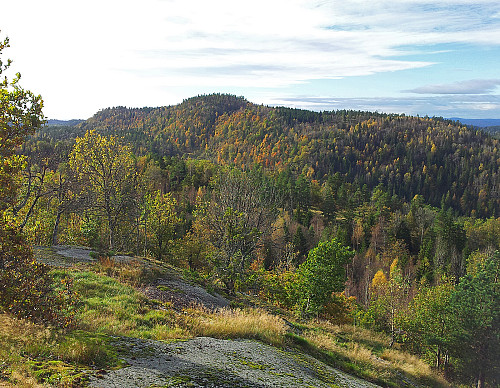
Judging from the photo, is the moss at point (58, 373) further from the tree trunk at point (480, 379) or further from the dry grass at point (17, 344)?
the tree trunk at point (480, 379)

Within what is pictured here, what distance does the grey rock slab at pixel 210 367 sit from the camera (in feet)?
17.9

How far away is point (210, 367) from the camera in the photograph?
6461 millimetres

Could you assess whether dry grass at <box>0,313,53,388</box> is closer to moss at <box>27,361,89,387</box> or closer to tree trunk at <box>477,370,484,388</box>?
moss at <box>27,361,89,387</box>

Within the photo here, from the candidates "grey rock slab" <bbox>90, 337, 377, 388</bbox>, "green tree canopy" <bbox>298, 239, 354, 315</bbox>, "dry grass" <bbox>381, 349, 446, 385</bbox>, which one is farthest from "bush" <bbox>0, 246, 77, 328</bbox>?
"green tree canopy" <bbox>298, 239, 354, 315</bbox>

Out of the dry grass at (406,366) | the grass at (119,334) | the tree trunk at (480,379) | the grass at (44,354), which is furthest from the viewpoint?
the tree trunk at (480,379)

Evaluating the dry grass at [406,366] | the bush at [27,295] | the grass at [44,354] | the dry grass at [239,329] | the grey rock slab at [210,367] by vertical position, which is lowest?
the dry grass at [406,366]

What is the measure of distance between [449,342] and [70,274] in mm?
30853

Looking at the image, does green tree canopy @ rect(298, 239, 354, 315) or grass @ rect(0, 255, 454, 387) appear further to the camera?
green tree canopy @ rect(298, 239, 354, 315)

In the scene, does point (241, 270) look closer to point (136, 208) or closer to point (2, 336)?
point (136, 208)

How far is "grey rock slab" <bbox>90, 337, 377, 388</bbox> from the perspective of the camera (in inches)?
215

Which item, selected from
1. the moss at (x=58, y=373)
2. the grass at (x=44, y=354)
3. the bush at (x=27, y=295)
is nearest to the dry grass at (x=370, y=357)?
the grass at (x=44, y=354)

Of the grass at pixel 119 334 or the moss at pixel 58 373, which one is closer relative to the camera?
the moss at pixel 58 373

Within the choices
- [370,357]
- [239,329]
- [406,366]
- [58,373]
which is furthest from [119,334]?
[406,366]

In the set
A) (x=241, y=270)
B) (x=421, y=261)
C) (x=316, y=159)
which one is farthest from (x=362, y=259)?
(x=316, y=159)
